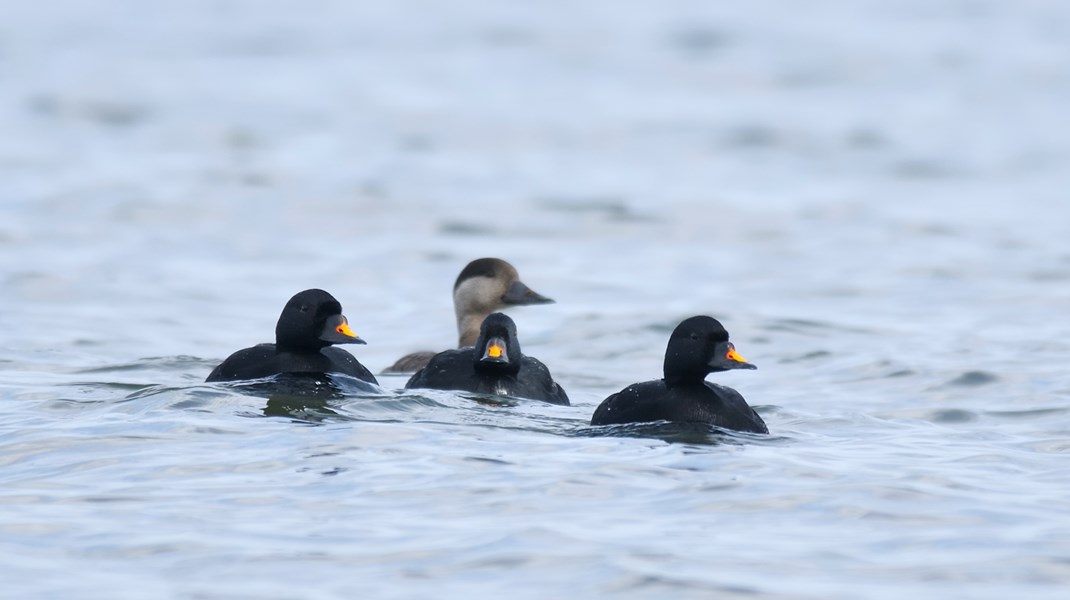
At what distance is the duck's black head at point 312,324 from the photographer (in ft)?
39.1

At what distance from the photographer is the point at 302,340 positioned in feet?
39.3

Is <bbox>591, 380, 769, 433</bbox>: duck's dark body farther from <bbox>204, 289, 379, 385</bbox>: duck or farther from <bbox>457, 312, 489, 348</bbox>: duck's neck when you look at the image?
<bbox>457, 312, 489, 348</bbox>: duck's neck

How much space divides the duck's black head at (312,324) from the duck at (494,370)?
778 millimetres

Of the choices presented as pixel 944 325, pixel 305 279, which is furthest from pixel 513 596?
pixel 305 279

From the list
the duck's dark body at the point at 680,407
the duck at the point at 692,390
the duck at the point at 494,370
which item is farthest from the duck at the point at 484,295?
the duck at the point at 692,390

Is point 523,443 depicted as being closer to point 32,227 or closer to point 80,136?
point 32,227

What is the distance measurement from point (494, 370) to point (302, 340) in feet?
4.12

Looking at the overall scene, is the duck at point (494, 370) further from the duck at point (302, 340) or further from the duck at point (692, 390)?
the duck at point (692, 390)

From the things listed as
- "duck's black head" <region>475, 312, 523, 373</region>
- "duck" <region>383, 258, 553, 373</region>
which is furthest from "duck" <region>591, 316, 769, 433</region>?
"duck" <region>383, 258, 553, 373</region>

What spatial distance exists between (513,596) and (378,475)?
1993mm

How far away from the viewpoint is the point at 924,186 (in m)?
29.2

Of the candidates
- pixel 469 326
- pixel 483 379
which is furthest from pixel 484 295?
pixel 483 379

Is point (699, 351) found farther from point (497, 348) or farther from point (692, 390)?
point (497, 348)

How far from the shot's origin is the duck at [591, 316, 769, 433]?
10.8 metres
